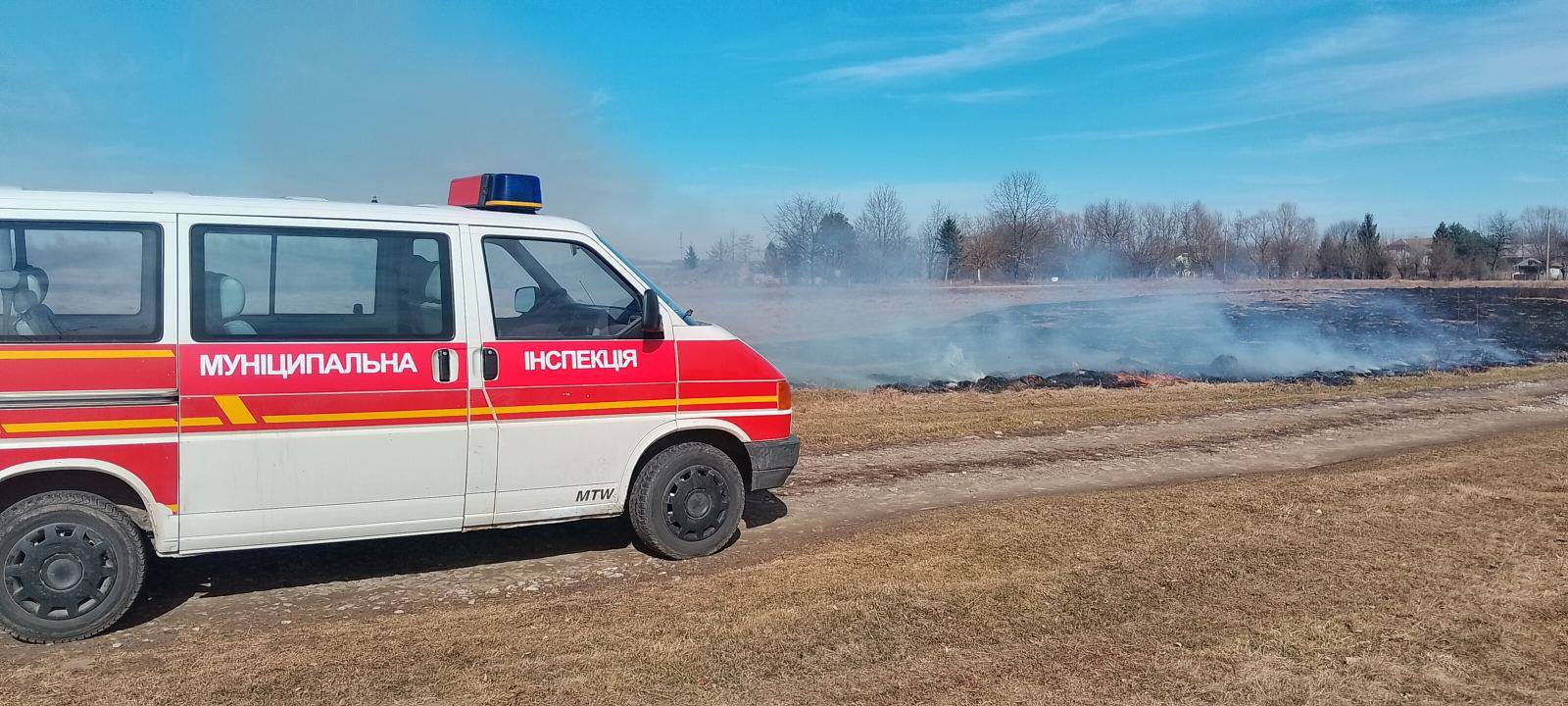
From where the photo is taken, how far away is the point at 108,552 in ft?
16.4

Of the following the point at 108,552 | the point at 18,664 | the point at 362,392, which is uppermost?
the point at 362,392

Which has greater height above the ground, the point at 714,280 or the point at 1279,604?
the point at 714,280

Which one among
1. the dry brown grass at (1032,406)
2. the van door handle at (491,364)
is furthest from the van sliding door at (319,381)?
the dry brown grass at (1032,406)

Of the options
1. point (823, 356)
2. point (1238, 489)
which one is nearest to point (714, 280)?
point (823, 356)

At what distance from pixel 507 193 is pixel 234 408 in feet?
6.88

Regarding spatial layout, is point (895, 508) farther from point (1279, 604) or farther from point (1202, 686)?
point (1202, 686)

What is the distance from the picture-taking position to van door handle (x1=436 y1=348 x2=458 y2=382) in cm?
557

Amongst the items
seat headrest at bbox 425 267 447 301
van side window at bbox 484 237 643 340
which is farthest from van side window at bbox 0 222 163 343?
van side window at bbox 484 237 643 340

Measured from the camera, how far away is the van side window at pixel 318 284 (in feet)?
16.9

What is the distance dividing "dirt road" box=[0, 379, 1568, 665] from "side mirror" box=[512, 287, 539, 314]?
5.61 feet

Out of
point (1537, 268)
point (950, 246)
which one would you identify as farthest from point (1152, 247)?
point (1537, 268)

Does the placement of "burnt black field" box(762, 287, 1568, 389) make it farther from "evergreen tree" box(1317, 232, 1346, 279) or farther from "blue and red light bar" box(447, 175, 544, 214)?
"evergreen tree" box(1317, 232, 1346, 279)

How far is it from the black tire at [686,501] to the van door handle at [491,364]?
121cm

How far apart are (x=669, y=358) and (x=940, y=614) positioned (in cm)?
233
